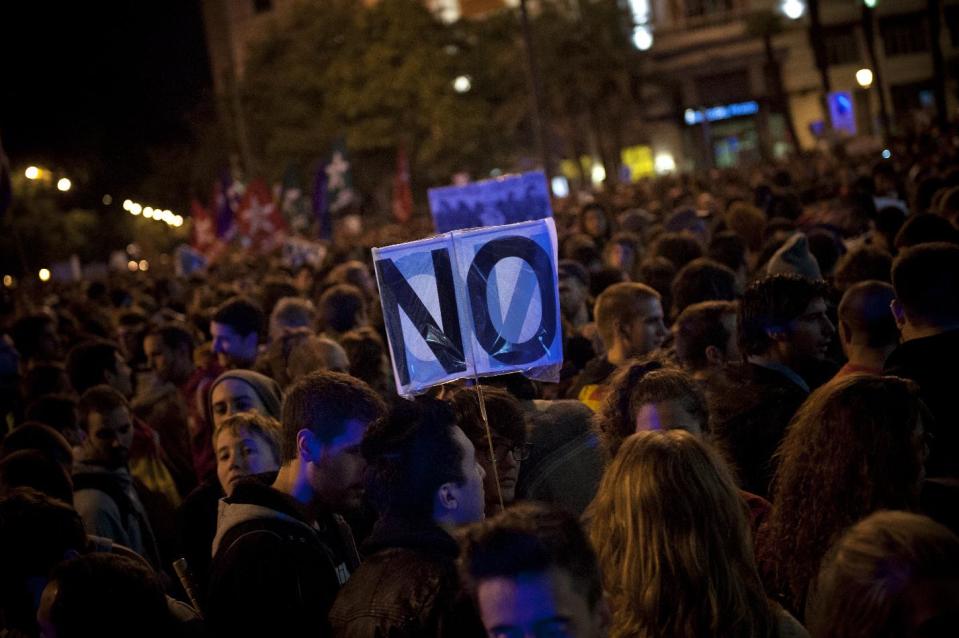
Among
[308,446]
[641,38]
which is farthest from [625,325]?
[641,38]

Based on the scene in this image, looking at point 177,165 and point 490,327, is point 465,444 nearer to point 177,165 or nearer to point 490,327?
point 490,327

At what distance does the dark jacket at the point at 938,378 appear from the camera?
13.8 ft

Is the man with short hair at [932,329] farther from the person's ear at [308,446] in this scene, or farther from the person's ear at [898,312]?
the person's ear at [308,446]

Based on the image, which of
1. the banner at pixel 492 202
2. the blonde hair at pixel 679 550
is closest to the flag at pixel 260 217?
the banner at pixel 492 202

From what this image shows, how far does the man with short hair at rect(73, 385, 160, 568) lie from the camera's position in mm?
5746

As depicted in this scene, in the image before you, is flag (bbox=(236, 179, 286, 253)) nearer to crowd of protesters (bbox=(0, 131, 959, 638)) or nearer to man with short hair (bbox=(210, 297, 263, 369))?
man with short hair (bbox=(210, 297, 263, 369))

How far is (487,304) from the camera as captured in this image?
4297 mm

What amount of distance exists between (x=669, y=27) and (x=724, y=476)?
63.7m

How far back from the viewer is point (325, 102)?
5388cm

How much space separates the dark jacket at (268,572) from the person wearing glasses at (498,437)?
23.9 inches

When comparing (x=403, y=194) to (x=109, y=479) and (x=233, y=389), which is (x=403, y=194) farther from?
(x=109, y=479)

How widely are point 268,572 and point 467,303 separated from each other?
1.19m

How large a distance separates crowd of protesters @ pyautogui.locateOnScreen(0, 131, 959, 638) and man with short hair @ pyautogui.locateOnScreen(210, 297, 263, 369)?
42cm

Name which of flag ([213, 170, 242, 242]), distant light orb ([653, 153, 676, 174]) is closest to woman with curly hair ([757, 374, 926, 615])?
flag ([213, 170, 242, 242])
